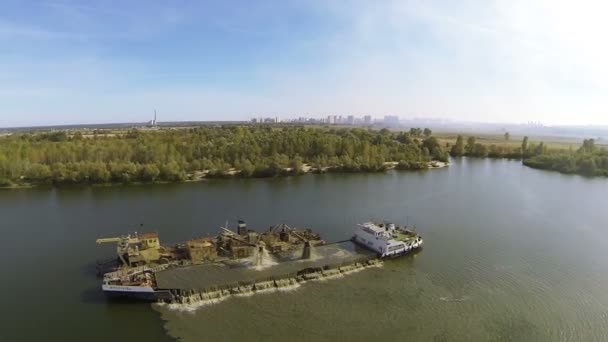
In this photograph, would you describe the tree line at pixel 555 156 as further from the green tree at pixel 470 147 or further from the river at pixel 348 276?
the river at pixel 348 276

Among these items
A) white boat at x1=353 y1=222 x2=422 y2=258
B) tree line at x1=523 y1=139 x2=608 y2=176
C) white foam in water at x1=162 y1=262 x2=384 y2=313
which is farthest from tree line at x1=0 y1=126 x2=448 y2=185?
white foam in water at x1=162 y1=262 x2=384 y2=313

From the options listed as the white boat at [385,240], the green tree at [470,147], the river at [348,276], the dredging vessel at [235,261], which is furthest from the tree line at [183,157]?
the white boat at [385,240]

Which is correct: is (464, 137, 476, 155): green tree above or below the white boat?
above

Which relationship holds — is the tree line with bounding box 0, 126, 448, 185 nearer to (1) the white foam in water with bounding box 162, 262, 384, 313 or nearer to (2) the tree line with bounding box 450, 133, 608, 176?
(2) the tree line with bounding box 450, 133, 608, 176

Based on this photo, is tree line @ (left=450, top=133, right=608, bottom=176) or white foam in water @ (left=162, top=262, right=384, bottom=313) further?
tree line @ (left=450, top=133, right=608, bottom=176)

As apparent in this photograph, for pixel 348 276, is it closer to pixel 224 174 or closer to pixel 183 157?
pixel 224 174

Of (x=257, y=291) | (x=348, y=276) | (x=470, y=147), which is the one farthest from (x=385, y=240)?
(x=470, y=147)

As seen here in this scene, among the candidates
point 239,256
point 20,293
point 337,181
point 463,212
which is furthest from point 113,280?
point 337,181
